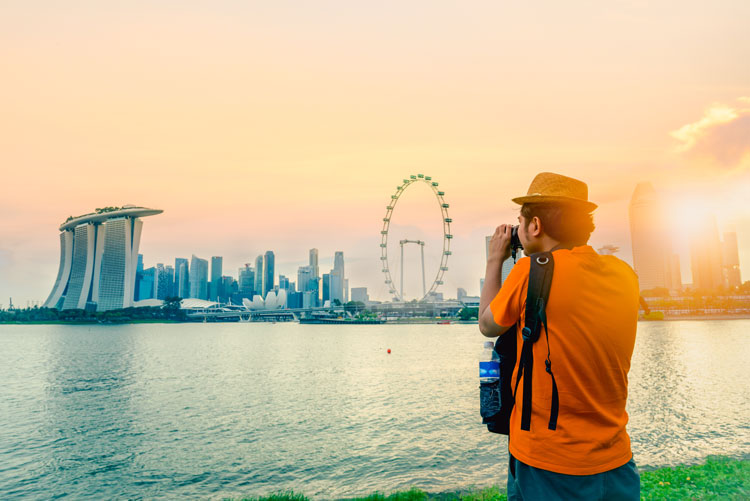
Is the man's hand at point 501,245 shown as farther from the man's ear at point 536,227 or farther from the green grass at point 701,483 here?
the green grass at point 701,483

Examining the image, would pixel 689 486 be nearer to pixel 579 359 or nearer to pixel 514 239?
pixel 579 359

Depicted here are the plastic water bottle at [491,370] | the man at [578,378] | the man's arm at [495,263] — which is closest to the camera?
the man at [578,378]

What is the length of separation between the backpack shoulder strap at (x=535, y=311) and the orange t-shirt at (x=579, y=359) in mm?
22

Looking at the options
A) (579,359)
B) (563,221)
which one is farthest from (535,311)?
(563,221)

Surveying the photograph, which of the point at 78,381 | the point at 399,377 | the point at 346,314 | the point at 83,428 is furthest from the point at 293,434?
the point at 346,314

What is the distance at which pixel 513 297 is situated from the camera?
2520 millimetres

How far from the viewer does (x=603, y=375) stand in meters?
2.54

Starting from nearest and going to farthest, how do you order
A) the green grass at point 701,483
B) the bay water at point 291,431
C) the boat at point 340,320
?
the green grass at point 701,483
the bay water at point 291,431
the boat at point 340,320

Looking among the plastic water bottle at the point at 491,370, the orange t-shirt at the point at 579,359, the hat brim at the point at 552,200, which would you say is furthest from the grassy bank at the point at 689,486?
the hat brim at the point at 552,200

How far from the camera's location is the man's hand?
2.88 meters

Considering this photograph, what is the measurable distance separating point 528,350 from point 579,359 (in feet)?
0.81

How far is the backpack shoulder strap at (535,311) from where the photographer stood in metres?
2.47

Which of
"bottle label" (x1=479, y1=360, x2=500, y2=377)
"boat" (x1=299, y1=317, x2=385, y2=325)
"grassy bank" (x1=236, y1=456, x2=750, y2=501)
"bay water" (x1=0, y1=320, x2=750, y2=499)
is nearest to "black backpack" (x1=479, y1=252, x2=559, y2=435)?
"bottle label" (x1=479, y1=360, x2=500, y2=377)

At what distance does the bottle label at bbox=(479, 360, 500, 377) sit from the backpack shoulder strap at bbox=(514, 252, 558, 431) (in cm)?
37
